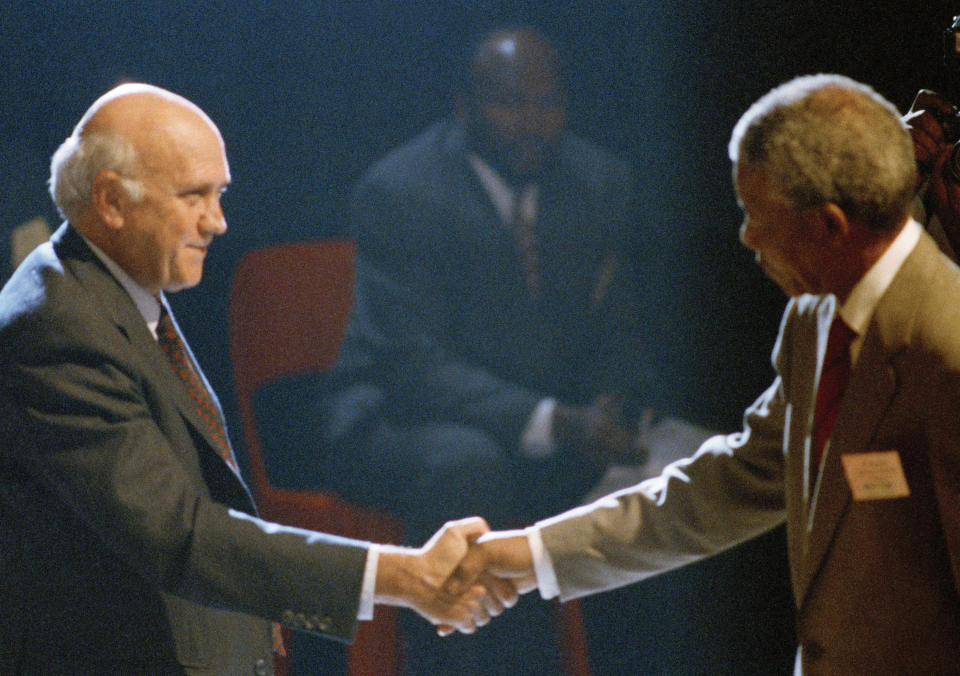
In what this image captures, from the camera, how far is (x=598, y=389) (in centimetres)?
402

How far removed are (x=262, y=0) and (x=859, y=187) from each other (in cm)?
261

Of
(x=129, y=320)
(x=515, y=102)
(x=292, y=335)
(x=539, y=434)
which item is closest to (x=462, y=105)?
(x=515, y=102)

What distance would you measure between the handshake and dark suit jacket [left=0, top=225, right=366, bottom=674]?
0.37 metres

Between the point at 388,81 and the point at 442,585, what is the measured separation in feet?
6.46

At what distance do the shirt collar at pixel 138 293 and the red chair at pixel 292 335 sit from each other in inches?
56.8

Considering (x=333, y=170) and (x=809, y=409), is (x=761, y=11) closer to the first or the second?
(x=333, y=170)

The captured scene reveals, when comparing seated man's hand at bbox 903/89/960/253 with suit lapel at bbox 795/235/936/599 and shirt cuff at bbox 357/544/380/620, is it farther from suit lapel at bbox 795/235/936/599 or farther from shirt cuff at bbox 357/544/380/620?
shirt cuff at bbox 357/544/380/620

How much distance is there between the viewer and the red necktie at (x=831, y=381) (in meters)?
2.00

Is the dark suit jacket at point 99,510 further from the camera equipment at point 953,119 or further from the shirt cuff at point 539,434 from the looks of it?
the shirt cuff at point 539,434

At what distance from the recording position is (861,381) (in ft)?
6.28

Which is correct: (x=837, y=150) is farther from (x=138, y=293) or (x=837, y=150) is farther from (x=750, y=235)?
(x=138, y=293)

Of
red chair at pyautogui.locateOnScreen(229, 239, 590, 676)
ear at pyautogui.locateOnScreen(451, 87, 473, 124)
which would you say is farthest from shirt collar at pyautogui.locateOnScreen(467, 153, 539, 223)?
red chair at pyautogui.locateOnScreen(229, 239, 590, 676)

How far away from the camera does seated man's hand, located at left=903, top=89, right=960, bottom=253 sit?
7.99 feet

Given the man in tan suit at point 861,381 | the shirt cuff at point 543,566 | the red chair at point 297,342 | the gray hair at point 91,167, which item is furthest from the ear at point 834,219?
the red chair at point 297,342
